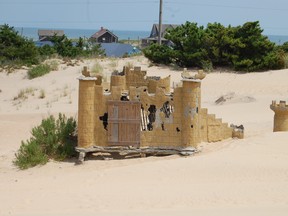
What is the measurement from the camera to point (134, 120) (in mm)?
15906

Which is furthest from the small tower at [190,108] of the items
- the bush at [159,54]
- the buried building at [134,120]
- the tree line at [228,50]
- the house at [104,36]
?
the house at [104,36]

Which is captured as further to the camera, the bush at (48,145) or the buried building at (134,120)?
the bush at (48,145)

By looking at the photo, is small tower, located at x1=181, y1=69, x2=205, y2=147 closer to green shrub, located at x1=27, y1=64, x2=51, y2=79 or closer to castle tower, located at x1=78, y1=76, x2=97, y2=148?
castle tower, located at x1=78, y1=76, x2=97, y2=148

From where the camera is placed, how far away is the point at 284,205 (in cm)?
1080

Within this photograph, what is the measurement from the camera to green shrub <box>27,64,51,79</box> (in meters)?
33.4

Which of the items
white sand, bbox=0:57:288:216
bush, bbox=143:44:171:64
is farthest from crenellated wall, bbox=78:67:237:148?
bush, bbox=143:44:171:64

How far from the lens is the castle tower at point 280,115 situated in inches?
707

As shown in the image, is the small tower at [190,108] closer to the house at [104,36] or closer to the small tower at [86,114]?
the small tower at [86,114]

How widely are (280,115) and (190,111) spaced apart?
393 cm

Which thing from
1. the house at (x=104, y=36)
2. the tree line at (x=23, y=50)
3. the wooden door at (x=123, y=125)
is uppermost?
the house at (x=104, y=36)

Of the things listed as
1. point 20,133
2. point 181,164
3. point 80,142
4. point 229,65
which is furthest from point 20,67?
point 181,164

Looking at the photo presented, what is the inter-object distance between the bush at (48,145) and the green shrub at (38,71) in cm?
1586

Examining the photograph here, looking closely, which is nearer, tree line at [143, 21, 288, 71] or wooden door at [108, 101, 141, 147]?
wooden door at [108, 101, 141, 147]

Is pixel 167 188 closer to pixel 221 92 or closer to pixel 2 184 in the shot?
pixel 2 184
